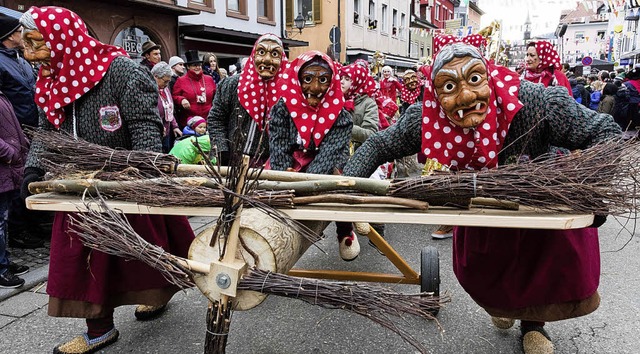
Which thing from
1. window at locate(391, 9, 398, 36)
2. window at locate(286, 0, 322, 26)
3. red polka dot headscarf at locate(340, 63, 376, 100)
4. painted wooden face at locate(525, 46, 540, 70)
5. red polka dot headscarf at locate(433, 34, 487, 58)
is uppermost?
window at locate(391, 9, 398, 36)

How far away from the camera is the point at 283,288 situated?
181 centimetres

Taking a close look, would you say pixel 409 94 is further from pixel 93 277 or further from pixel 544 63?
pixel 93 277

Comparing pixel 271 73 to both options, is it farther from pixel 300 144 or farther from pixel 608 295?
pixel 608 295

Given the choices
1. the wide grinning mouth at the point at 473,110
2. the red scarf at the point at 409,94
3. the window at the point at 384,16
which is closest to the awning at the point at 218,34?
the red scarf at the point at 409,94

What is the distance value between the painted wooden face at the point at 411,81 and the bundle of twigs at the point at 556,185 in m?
7.02

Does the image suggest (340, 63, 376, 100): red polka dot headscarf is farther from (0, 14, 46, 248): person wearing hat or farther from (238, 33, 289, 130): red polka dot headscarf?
(0, 14, 46, 248): person wearing hat

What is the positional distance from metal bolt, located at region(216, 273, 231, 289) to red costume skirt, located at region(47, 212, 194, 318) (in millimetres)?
1065

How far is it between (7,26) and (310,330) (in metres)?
3.52

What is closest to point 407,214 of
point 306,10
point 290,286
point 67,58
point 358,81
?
point 290,286

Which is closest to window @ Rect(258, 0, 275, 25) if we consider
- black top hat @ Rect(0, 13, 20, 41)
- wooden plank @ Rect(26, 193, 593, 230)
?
black top hat @ Rect(0, 13, 20, 41)

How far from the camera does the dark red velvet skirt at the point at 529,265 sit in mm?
2416

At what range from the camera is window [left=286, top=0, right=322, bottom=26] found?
20.0m

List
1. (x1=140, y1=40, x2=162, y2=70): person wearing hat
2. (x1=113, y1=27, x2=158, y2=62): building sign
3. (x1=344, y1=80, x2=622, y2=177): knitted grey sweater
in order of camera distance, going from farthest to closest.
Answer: (x1=113, y1=27, x2=158, y2=62): building sign < (x1=140, y1=40, x2=162, y2=70): person wearing hat < (x1=344, y1=80, x2=622, y2=177): knitted grey sweater

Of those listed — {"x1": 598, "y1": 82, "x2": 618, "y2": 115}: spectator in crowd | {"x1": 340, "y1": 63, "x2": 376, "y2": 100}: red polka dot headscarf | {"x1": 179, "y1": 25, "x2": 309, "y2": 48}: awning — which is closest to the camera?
{"x1": 340, "y1": 63, "x2": 376, "y2": 100}: red polka dot headscarf
